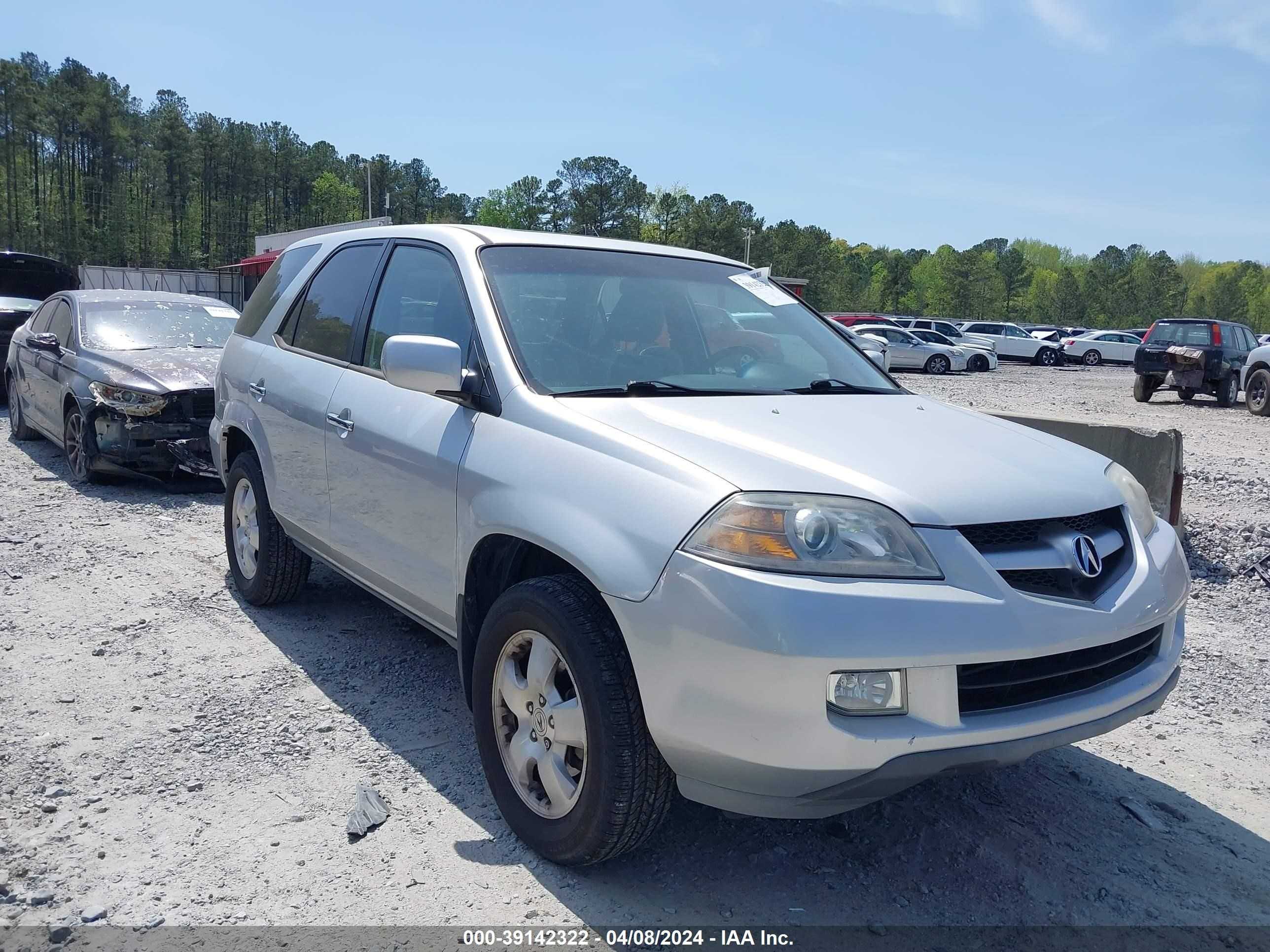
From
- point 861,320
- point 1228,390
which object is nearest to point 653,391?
point 1228,390

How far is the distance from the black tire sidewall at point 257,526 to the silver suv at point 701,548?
1005mm

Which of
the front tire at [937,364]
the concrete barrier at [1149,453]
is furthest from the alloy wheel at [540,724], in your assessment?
the front tire at [937,364]

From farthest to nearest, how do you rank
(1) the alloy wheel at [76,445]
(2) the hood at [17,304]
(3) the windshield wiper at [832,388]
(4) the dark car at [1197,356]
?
1. (4) the dark car at [1197,356]
2. (2) the hood at [17,304]
3. (1) the alloy wheel at [76,445]
4. (3) the windshield wiper at [832,388]

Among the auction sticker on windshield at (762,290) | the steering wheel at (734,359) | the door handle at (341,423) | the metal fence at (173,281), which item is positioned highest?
the auction sticker on windshield at (762,290)

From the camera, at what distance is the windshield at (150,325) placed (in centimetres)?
873

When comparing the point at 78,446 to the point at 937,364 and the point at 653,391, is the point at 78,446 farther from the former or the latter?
the point at 937,364

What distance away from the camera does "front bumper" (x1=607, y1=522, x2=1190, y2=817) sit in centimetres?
221

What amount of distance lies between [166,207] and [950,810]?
111997 mm

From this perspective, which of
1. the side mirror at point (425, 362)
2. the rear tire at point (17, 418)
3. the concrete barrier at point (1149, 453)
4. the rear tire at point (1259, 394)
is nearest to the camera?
the side mirror at point (425, 362)

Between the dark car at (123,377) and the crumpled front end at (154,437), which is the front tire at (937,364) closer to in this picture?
the dark car at (123,377)

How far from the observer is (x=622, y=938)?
251 cm

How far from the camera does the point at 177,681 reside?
412 centimetres

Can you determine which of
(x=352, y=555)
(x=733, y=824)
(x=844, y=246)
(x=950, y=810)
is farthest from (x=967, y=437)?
(x=844, y=246)

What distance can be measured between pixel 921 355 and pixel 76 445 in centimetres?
2818
